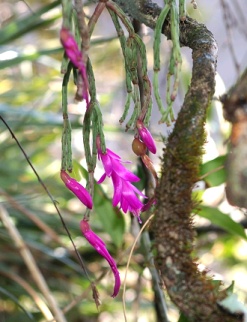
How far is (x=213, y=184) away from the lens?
82cm

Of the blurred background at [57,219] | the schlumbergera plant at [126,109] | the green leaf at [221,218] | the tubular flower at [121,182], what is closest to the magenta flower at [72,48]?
the schlumbergera plant at [126,109]

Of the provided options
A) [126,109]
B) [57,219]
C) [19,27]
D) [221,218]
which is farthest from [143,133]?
[57,219]

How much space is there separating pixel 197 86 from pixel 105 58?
4.78 feet

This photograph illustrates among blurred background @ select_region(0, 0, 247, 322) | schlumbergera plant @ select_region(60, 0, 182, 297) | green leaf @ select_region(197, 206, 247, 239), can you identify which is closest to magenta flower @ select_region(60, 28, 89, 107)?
schlumbergera plant @ select_region(60, 0, 182, 297)

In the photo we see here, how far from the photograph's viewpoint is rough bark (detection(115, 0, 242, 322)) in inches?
18.4

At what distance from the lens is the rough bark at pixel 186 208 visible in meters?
0.47

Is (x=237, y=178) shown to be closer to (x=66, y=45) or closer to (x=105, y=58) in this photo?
(x=66, y=45)

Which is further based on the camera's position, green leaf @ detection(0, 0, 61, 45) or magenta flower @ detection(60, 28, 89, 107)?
green leaf @ detection(0, 0, 61, 45)

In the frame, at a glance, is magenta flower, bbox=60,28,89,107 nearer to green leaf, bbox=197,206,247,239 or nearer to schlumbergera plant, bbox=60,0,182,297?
schlumbergera plant, bbox=60,0,182,297

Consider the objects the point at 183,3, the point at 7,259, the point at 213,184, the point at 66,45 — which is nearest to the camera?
the point at 66,45

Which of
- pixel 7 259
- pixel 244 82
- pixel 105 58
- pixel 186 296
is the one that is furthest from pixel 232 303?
pixel 105 58

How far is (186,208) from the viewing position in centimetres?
50

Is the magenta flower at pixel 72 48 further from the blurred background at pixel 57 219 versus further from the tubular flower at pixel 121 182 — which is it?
the blurred background at pixel 57 219

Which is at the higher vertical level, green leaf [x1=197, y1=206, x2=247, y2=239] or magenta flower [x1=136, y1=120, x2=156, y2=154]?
magenta flower [x1=136, y1=120, x2=156, y2=154]
